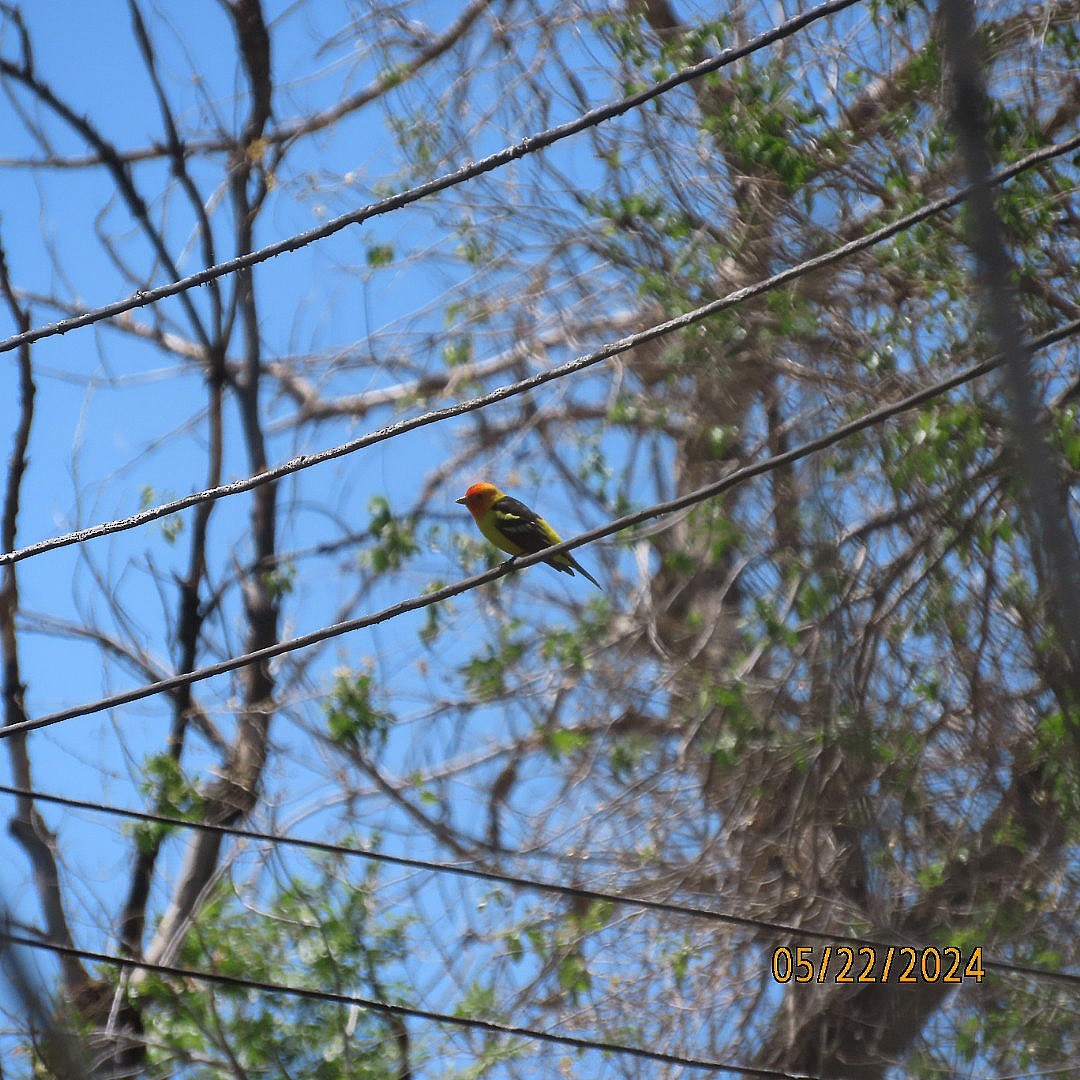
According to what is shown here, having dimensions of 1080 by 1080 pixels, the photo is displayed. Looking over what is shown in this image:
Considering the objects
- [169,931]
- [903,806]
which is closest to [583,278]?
[903,806]

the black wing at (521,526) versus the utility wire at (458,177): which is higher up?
the black wing at (521,526)

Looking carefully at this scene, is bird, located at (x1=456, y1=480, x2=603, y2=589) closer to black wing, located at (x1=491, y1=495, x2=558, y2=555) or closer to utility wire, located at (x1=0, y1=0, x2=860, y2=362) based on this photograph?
black wing, located at (x1=491, y1=495, x2=558, y2=555)

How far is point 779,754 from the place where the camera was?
8.98 meters

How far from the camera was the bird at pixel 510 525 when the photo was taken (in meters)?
9.03

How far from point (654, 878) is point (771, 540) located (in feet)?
7.50

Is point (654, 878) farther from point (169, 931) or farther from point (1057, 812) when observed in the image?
point (169, 931)
